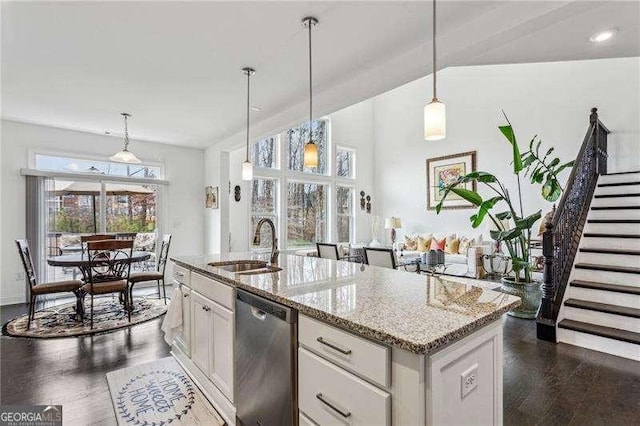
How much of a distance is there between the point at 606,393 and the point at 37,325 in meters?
5.43

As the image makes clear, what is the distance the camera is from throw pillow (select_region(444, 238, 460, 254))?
6.63m

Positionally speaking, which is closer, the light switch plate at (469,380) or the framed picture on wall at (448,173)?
the light switch plate at (469,380)

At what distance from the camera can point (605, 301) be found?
3176 millimetres

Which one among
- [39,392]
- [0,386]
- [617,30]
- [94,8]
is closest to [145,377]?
[39,392]

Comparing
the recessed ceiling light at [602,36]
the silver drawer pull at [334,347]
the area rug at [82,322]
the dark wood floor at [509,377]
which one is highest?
the recessed ceiling light at [602,36]

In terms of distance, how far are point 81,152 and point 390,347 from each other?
19.8ft

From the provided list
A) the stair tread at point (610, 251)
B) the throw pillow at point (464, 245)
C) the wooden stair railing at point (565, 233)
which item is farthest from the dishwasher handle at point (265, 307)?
the throw pillow at point (464, 245)

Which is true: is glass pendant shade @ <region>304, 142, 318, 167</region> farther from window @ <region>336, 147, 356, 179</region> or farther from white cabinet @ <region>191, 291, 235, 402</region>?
window @ <region>336, 147, 356, 179</region>

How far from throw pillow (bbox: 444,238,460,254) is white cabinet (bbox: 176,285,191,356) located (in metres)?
5.60

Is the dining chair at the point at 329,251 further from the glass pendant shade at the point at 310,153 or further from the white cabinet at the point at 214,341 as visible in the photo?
the white cabinet at the point at 214,341

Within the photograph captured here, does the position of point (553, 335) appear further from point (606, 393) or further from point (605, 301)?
point (606, 393)

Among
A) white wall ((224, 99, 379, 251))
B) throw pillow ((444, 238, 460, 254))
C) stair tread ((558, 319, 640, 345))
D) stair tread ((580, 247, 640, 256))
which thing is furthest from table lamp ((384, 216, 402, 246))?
stair tread ((558, 319, 640, 345))

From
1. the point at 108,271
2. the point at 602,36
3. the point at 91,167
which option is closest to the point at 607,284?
the point at 602,36

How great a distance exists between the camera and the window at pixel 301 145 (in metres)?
7.30
